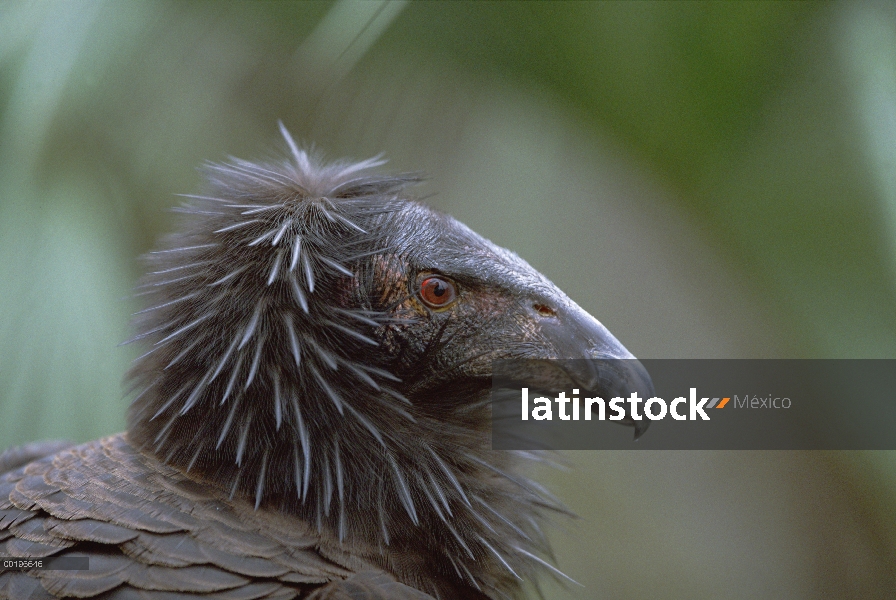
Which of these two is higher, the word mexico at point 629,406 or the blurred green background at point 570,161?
the blurred green background at point 570,161

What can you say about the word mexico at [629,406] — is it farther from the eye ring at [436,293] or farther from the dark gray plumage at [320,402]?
the eye ring at [436,293]

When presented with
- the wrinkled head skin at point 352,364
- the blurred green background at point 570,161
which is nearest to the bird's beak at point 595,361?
the wrinkled head skin at point 352,364

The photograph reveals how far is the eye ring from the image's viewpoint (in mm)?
1483

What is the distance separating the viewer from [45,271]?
1.73m

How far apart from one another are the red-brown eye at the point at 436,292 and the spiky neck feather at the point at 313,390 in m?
0.05

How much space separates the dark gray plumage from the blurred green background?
377 millimetres

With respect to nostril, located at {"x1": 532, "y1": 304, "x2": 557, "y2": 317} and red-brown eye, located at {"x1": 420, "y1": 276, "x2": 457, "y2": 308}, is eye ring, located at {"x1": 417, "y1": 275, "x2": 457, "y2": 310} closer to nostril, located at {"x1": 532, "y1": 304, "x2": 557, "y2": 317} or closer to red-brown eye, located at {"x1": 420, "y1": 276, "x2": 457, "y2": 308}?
red-brown eye, located at {"x1": 420, "y1": 276, "x2": 457, "y2": 308}

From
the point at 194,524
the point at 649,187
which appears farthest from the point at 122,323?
the point at 649,187

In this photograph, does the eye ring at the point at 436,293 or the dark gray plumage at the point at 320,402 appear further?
the eye ring at the point at 436,293

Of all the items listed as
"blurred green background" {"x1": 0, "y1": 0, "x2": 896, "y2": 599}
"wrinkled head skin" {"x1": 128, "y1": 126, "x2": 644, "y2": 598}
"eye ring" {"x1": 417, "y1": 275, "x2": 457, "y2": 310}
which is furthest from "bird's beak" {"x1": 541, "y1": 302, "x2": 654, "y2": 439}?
"blurred green background" {"x1": 0, "y1": 0, "x2": 896, "y2": 599}

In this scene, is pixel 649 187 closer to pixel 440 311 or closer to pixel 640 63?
pixel 640 63

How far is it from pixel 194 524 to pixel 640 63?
4.27 feet

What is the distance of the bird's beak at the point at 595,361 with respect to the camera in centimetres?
135

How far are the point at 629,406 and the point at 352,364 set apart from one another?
583 mm
